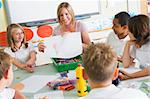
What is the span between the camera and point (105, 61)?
3.58ft

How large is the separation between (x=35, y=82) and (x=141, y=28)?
88 centimetres

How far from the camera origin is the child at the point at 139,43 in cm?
187

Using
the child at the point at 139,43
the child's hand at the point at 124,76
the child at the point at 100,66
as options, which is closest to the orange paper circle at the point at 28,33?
the child at the point at 139,43

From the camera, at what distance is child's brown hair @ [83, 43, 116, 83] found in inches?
43.0

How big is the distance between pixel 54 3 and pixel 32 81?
1.66 meters

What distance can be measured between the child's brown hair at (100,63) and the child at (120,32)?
1.01 metres

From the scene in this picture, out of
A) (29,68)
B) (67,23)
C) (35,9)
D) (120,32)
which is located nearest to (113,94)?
(29,68)

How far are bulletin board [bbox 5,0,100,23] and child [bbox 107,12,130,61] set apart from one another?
103cm

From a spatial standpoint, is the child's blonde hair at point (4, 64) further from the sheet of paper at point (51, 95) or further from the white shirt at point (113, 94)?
the white shirt at point (113, 94)

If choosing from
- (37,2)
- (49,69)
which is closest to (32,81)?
(49,69)

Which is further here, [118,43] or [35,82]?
[118,43]

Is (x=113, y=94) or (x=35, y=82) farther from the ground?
(x=113, y=94)

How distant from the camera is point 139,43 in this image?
193cm

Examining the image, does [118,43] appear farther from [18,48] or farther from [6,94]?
[6,94]
